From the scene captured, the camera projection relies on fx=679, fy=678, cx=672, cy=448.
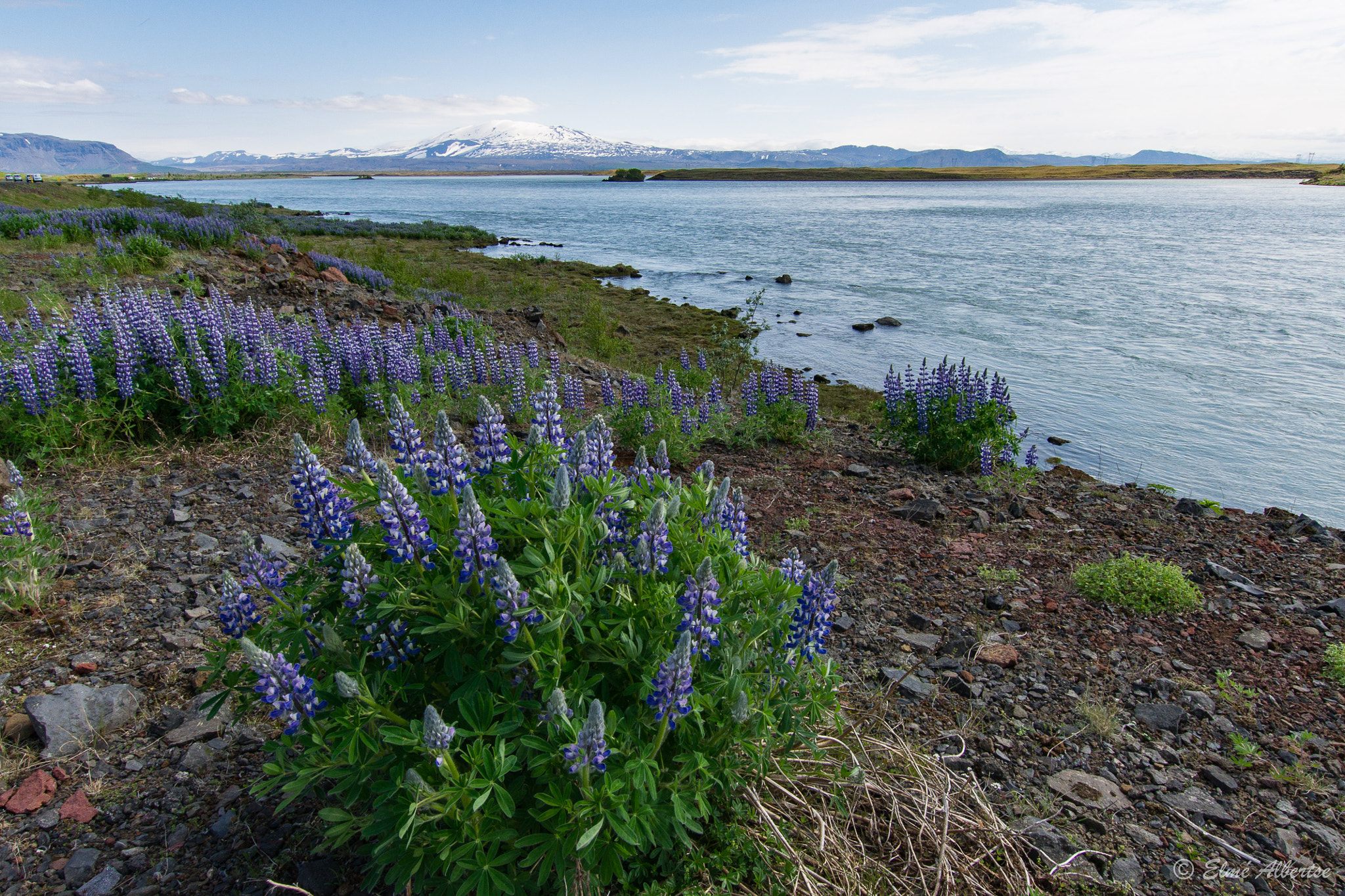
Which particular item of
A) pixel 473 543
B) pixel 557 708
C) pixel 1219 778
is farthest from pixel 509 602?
pixel 1219 778

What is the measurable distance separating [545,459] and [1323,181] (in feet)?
406

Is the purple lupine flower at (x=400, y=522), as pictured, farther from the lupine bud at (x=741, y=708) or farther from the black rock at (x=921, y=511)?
the black rock at (x=921, y=511)

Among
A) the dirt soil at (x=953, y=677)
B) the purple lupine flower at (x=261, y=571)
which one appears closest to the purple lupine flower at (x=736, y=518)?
the dirt soil at (x=953, y=677)

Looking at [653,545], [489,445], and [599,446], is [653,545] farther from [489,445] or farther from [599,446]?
[489,445]

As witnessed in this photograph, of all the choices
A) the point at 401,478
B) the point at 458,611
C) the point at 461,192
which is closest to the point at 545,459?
the point at 401,478

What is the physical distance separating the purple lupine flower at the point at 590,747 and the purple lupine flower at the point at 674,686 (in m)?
0.23

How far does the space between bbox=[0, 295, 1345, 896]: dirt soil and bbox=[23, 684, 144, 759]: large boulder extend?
8 cm

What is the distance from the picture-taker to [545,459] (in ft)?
9.88

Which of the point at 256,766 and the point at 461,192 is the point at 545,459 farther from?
the point at 461,192

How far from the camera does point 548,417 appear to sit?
3402 mm


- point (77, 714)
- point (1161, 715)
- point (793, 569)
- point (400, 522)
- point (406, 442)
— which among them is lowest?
point (1161, 715)

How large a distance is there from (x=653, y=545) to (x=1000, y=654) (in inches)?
133

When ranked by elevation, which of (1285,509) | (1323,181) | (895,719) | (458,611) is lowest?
(1285,509)

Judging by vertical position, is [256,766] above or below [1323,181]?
below
